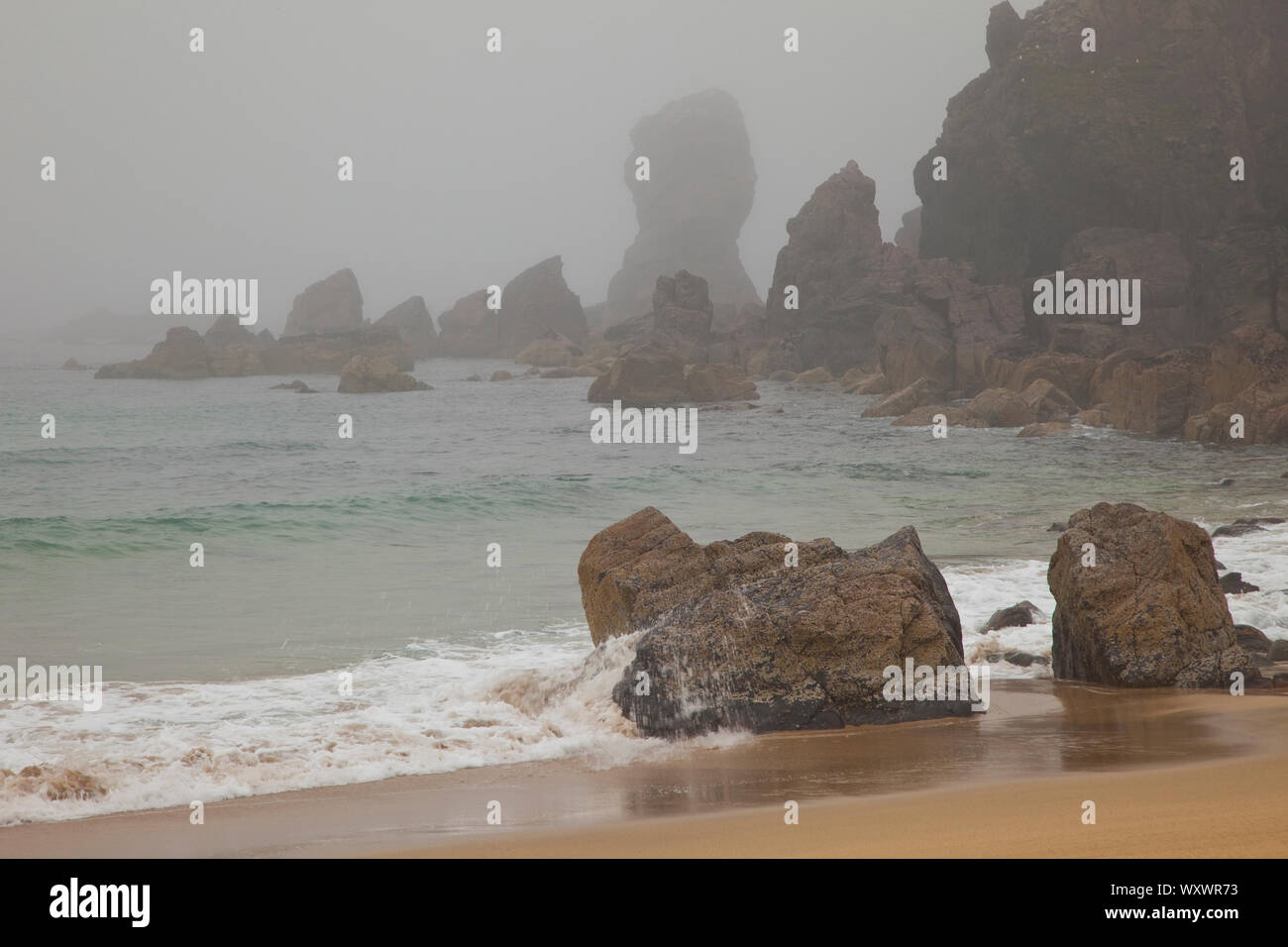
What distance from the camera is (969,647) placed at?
10.3 metres

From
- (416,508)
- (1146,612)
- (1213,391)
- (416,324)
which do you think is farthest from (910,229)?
(1146,612)

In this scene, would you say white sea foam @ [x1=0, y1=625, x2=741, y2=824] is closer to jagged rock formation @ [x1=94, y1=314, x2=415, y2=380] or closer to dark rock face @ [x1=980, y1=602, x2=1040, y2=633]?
dark rock face @ [x1=980, y1=602, x2=1040, y2=633]

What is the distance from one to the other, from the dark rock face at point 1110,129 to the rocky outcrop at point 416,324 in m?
82.7

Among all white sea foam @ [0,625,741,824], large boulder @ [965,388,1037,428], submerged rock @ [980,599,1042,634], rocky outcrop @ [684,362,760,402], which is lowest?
white sea foam @ [0,625,741,824]

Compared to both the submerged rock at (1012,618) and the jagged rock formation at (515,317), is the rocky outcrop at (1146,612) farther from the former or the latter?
the jagged rock formation at (515,317)

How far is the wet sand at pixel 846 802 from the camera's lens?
491cm

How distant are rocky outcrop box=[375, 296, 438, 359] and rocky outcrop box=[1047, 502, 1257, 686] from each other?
470 ft

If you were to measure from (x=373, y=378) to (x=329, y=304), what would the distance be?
86283mm

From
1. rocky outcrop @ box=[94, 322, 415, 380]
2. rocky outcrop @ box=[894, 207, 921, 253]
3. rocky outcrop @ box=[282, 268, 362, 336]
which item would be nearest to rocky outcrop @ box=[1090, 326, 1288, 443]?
rocky outcrop @ box=[94, 322, 415, 380]

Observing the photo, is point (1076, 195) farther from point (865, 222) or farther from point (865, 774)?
point (865, 774)

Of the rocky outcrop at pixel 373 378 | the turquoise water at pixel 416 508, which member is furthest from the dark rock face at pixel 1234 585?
the rocky outcrop at pixel 373 378

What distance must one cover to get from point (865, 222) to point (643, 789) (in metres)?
86.6

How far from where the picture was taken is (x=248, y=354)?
3868 inches

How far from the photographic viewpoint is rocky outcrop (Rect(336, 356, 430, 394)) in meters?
72.9
